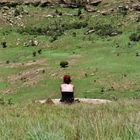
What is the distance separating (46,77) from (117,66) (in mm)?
4771

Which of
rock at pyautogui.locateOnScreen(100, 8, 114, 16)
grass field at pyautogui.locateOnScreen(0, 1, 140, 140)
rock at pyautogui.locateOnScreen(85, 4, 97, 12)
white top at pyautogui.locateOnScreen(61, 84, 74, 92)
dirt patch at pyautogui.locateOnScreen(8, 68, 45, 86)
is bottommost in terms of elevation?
dirt patch at pyautogui.locateOnScreen(8, 68, 45, 86)

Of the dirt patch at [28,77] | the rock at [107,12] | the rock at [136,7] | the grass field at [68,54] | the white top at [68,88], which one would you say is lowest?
the dirt patch at [28,77]

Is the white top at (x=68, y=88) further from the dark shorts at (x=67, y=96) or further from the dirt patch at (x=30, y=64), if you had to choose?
the dirt patch at (x=30, y=64)

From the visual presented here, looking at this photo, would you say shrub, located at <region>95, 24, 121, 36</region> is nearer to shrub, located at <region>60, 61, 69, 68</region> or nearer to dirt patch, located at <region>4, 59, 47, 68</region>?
dirt patch, located at <region>4, 59, 47, 68</region>

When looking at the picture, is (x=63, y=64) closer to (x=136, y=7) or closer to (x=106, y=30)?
(x=106, y=30)

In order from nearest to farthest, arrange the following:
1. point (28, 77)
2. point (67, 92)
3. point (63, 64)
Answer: point (67, 92) → point (28, 77) → point (63, 64)

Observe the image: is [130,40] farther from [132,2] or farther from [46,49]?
[132,2]

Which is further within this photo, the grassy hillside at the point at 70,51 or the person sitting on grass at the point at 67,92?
the grassy hillside at the point at 70,51

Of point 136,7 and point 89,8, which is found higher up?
point 136,7

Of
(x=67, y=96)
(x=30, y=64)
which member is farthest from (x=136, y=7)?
(x=67, y=96)

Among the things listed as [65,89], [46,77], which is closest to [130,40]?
[46,77]

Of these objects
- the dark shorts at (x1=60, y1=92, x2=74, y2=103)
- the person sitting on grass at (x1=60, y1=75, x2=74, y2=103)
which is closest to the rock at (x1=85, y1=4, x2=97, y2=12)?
the person sitting on grass at (x1=60, y1=75, x2=74, y2=103)

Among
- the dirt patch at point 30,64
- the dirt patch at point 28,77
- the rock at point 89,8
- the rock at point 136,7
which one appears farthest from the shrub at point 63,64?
the rock at point 89,8

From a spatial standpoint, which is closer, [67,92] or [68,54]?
[67,92]
